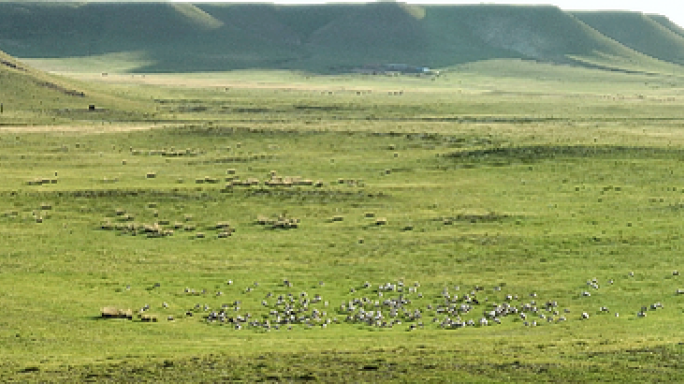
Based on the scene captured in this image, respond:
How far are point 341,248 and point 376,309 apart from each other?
39.9 feet

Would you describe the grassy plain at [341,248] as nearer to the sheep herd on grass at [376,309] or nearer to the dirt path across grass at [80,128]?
the sheep herd on grass at [376,309]

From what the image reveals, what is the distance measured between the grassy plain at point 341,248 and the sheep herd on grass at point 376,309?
20 cm

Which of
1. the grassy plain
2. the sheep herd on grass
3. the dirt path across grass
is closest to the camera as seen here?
the grassy plain

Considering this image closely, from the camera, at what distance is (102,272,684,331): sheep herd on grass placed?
3934 centimetres

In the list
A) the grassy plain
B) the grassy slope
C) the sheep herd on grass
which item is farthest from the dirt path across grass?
the sheep herd on grass

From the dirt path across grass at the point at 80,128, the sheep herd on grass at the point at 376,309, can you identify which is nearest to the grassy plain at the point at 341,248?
the sheep herd on grass at the point at 376,309

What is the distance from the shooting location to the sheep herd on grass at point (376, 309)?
129ft

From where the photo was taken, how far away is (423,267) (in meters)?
48.8

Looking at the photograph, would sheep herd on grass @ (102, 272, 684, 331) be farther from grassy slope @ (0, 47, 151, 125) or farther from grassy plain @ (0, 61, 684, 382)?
grassy slope @ (0, 47, 151, 125)

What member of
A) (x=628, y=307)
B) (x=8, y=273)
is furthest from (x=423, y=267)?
(x=8, y=273)

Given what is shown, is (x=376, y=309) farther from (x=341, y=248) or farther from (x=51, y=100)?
(x=51, y=100)

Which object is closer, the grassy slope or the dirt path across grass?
the dirt path across grass

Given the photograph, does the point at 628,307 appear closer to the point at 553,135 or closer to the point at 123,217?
the point at 123,217

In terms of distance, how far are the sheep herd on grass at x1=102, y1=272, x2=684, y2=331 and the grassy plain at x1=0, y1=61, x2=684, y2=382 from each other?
0.67ft
